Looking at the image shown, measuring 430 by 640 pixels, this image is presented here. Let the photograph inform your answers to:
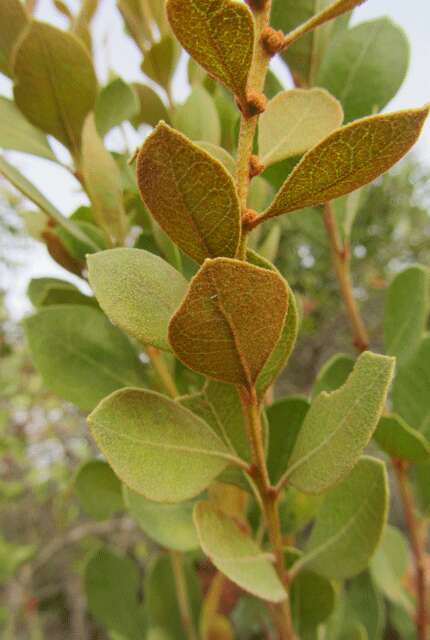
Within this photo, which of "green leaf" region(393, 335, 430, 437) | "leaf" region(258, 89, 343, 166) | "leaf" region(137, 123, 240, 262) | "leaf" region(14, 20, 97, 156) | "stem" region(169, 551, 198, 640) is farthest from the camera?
"stem" region(169, 551, 198, 640)

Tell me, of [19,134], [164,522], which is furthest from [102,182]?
[164,522]

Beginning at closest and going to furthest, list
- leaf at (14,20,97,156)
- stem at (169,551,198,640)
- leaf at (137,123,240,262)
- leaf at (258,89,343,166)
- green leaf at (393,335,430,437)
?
leaf at (137,123,240,262), leaf at (258,89,343,166), leaf at (14,20,97,156), green leaf at (393,335,430,437), stem at (169,551,198,640)

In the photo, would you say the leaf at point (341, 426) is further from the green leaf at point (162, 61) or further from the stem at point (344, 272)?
the green leaf at point (162, 61)

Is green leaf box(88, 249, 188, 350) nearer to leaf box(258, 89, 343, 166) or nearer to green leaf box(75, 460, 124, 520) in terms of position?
leaf box(258, 89, 343, 166)

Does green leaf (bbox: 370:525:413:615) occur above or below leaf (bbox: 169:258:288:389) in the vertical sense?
below

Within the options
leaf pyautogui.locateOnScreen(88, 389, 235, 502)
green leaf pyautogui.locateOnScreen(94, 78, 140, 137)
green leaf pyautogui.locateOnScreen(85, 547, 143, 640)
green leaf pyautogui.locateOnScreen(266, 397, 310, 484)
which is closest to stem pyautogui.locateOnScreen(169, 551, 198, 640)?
green leaf pyautogui.locateOnScreen(85, 547, 143, 640)

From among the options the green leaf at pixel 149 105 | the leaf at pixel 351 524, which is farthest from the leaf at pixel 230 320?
the green leaf at pixel 149 105

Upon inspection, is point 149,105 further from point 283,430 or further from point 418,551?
point 418,551

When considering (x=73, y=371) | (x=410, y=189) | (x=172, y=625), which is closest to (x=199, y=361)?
(x=73, y=371)
